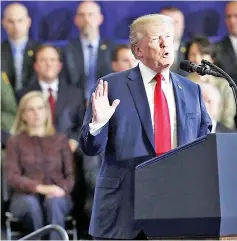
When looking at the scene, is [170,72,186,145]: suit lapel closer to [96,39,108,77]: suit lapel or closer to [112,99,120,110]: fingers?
[112,99,120,110]: fingers

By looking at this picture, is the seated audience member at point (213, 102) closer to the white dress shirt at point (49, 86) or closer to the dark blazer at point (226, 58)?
the dark blazer at point (226, 58)

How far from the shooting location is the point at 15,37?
6695 mm

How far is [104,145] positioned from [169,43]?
0.48m

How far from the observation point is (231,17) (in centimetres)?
673

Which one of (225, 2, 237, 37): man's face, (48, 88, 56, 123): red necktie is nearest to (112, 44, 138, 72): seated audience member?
(48, 88, 56, 123): red necktie

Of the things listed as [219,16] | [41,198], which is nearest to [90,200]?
[41,198]

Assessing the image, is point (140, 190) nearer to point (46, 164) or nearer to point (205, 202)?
point (205, 202)

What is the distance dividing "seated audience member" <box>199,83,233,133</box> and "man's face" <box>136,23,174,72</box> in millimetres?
3282

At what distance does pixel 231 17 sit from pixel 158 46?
3.77 metres

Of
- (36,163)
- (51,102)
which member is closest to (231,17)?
(51,102)

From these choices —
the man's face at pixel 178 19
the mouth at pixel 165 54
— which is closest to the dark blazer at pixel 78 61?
the man's face at pixel 178 19

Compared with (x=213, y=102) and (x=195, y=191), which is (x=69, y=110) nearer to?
(x=213, y=102)

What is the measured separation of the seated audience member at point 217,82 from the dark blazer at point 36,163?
1.21m

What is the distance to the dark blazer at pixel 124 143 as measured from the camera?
3.02m
